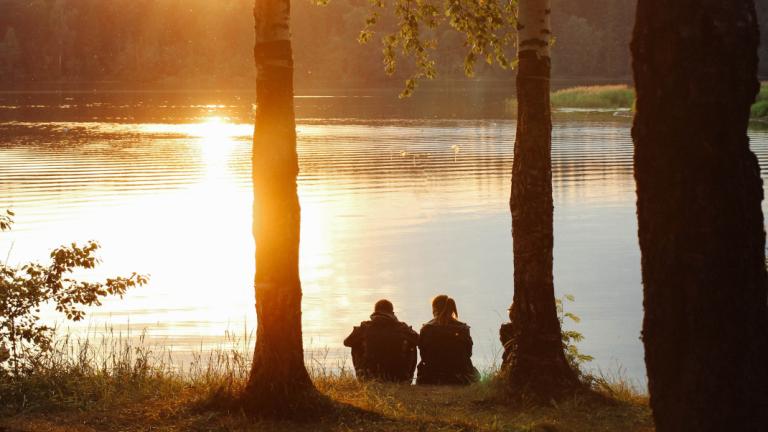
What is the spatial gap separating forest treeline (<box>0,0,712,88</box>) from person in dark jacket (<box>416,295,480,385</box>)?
510ft

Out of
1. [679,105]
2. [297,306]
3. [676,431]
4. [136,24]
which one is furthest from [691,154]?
[136,24]

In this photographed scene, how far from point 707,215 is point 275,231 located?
4.45 metres

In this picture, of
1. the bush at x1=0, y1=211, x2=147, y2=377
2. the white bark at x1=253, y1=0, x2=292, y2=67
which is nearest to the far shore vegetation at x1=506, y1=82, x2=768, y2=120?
the bush at x1=0, y1=211, x2=147, y2=377

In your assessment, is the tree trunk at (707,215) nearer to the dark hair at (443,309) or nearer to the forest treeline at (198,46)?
the dark hair at (443,309)

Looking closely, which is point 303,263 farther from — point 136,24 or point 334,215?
point 136,24

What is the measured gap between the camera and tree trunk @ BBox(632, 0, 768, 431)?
505 cm

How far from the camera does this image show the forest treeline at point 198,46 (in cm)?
16912

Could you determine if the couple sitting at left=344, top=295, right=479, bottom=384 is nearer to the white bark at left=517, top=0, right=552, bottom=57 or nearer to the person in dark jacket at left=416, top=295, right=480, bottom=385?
the person in dark jacket at left=416, top=295, right=480, bottom=385

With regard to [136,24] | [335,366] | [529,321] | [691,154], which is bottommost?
[335,366]

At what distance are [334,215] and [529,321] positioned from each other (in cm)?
2146

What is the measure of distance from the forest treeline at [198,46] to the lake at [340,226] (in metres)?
108

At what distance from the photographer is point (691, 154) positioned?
5.09 metres

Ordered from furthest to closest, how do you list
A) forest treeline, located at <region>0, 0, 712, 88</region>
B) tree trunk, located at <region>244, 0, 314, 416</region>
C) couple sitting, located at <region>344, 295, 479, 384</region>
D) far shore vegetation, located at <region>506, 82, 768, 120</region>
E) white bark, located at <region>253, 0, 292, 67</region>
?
forest treeline, located at <region>0, 0, 712, 88</region> < far shore vegetation, located at <region>506, 82, 768, 120</region> < couple sitting, located at <region>344, 295, 479, 384</region> < white bark, located at <region>253, 0, 292, 67</region> < tree trunk, located at <region>244, 0, 314, 416</region>

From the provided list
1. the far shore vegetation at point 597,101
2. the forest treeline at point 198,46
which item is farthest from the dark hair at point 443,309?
the forest treeline at point 198,46
